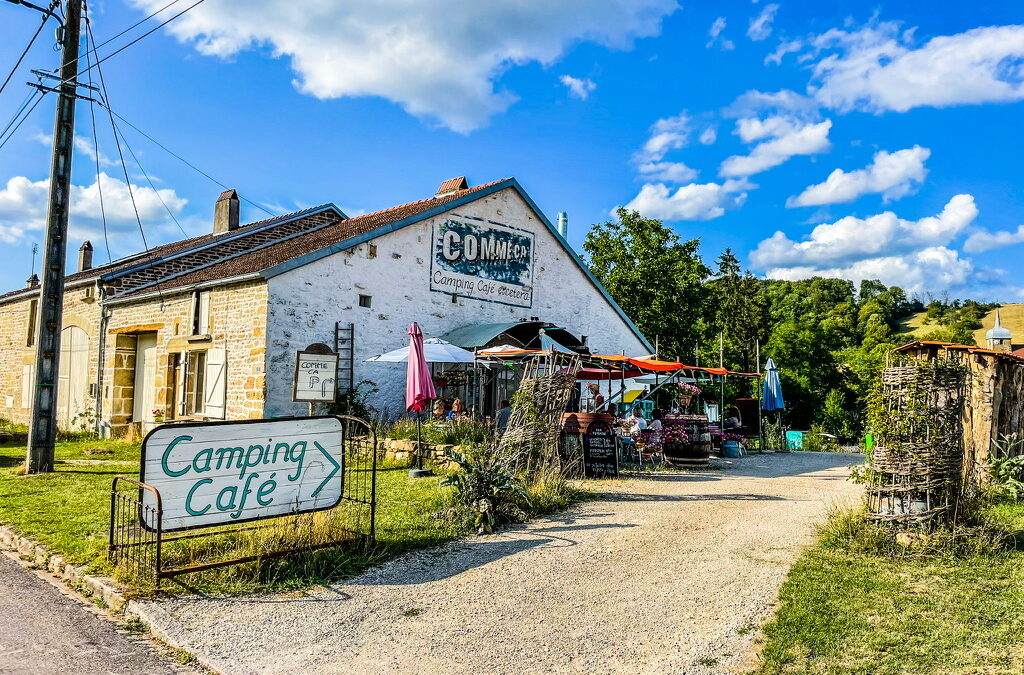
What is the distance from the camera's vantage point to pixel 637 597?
5734mm

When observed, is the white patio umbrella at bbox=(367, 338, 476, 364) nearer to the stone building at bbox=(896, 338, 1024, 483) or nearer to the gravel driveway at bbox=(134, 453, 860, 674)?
the gravel driveway at bbox=(134, 453, 860, 674)

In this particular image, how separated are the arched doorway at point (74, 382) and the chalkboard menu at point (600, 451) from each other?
1523cm

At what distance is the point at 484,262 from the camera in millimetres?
20422

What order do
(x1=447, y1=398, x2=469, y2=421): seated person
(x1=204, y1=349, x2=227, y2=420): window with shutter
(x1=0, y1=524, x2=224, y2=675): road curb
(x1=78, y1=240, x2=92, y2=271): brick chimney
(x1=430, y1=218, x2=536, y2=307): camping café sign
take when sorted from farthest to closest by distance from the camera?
1. (x1=78, y1=240, x2=92, y2=271): brick chimney
2. (x1=430, y1=218, x2=536, y2=307): camping café sign
3. (x1=204, y1=349, x2=227, y2=420): window with shutter
4. (x1=447, y1=398, x2=469, y2=421): seated person
5. (x1=0, y1=524, x2=224, y2=675): road curb

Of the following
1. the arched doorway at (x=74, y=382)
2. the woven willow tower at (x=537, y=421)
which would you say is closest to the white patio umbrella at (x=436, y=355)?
A: the woven willow tower at (x=537, y=421)

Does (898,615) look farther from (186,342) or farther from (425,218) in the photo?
(186,342)

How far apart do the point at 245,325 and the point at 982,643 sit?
14235 millimetres

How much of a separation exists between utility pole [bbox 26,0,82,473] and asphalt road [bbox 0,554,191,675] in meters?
7.12

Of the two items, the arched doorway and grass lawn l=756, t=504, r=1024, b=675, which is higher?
the arched doorway

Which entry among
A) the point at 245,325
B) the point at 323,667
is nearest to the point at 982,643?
the point at 323,667

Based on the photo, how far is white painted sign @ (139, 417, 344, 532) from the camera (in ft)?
19.8

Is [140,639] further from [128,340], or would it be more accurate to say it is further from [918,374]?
[128,340]

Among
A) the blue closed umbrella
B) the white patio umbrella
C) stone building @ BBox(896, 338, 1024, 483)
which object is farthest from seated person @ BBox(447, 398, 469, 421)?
the blue closed umbrella

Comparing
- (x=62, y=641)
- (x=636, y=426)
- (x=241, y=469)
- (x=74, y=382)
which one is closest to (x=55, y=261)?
(x=241, y=469)
